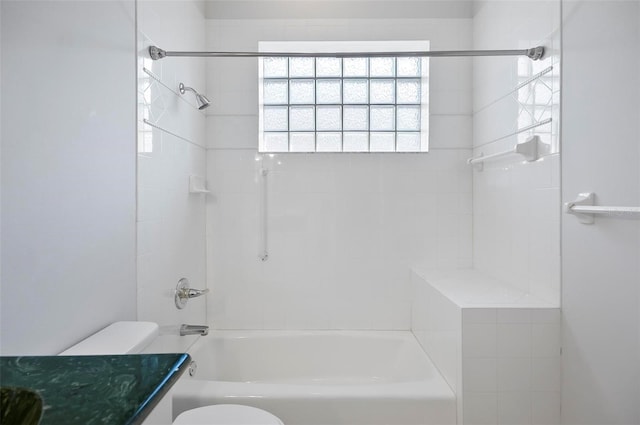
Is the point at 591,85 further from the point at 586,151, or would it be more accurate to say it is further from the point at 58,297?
the point at 58,297

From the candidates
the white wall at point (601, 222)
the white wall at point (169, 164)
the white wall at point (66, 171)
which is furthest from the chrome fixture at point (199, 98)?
the white wall at point (601, 222)

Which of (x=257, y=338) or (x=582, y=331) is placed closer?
(x=582, y=331)

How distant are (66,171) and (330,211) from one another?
1.66m

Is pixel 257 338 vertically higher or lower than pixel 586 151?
lower

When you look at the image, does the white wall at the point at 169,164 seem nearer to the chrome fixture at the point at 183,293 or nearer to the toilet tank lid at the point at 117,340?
the chrome fixture at the point at 183,293

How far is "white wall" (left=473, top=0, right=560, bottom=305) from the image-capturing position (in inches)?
67.6

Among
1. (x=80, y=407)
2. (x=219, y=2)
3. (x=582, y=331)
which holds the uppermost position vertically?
(x=219, y=2)

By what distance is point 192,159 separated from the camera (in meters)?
2.31

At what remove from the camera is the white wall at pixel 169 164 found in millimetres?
1719

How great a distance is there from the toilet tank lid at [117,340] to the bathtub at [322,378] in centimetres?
48

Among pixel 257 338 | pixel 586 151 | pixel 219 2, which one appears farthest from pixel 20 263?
pixel 219 2

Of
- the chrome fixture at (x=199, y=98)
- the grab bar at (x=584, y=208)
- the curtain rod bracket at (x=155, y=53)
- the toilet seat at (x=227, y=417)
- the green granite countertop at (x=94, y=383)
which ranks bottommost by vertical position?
the toilet seat at (x=227, y=417)

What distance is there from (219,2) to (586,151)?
2353mm

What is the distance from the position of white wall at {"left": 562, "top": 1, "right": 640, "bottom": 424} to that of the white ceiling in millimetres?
1116
